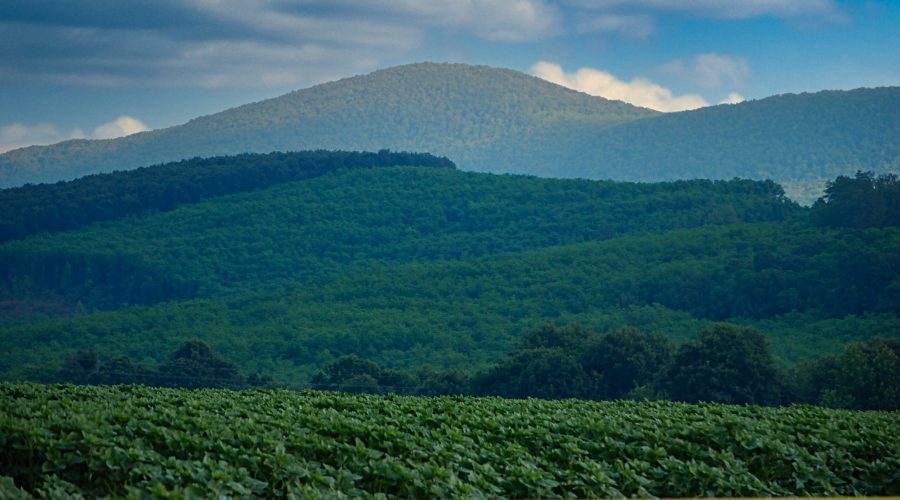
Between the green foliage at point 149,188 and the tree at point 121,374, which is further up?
the green foliage at point 149,188

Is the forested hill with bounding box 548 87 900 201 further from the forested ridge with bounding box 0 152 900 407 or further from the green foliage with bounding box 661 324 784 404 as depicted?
the green foliage with bounding box 661 324 784 404

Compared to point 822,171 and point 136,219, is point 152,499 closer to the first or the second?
point 136,219

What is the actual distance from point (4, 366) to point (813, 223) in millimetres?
58695

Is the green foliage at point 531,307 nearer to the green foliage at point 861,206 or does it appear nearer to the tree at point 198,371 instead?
the green foliage at point 861,206

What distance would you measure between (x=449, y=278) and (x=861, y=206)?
31886mm

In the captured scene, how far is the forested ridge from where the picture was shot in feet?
207

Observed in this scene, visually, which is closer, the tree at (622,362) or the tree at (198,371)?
the tree at (622,362)

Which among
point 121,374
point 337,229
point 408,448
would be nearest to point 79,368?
point 121,374

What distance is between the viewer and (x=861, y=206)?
81250 millimetres

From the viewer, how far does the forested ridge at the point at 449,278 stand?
207 feet

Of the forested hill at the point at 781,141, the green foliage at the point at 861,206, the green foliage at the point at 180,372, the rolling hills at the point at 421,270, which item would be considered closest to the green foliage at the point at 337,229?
the rolling hills at the point at 421,270

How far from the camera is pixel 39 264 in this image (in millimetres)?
105750

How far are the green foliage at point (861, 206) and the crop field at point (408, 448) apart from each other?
69.4 m

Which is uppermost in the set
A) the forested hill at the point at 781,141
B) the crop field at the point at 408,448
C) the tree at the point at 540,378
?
the forested hill at the point at 781,141
